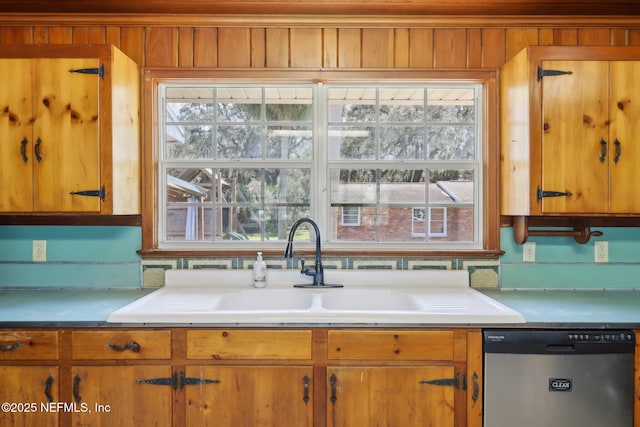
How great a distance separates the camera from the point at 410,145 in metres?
2.39

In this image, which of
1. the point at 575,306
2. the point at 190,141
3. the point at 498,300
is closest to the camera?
the point at 575,306

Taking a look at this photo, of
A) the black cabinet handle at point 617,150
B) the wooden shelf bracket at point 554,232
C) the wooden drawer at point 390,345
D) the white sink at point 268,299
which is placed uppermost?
the black cabinet handle at point 617,150

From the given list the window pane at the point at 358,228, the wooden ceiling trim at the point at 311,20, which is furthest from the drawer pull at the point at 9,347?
the wooden ceiling trim at the point at 311,20

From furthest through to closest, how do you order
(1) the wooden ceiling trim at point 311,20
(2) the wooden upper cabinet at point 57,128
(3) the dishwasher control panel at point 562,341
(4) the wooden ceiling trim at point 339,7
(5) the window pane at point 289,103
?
(5) the window pane at point 289,103 < (1) the wooden ceiling trim at point 311,20 < (4) the wooden ceiling trim at point 339,7 < (2) the wooden upper cabinet at point 57,128 < (3) the dishwasher control panel at point 562,341

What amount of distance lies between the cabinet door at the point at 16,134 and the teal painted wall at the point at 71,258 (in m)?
0.37

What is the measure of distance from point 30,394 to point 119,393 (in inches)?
14.2

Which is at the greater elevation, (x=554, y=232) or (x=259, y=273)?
(x=554, y=232)

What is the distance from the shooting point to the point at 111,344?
168 cm

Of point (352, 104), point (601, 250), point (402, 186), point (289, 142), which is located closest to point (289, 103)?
point (289, 142)

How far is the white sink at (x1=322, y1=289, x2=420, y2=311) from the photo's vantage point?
7.07 feet

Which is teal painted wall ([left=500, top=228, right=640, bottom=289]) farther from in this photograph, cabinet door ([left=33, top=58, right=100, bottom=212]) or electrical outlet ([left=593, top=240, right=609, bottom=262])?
cabinet door ([left=33, top=58, right=100, bottom=212])

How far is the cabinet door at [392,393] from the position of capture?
5.56 feet

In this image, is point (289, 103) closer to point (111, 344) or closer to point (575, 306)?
point (111, 344)

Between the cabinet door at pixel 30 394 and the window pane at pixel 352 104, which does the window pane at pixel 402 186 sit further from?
the cabinet door at pixel 30 394
